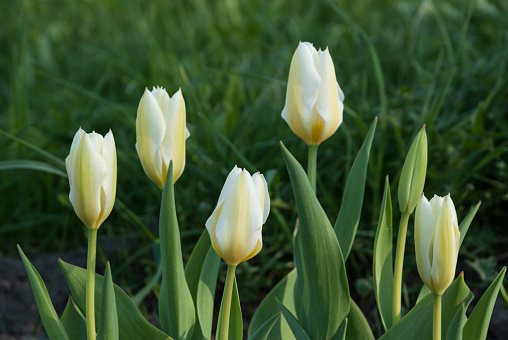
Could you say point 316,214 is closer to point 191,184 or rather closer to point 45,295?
point 45,295

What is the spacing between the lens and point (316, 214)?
1.01m

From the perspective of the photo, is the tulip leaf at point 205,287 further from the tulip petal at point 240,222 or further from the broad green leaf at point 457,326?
the broad green leaf at point 457,326

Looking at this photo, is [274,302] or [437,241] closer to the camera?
[437,241]

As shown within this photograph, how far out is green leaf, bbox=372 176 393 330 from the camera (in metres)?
1.09

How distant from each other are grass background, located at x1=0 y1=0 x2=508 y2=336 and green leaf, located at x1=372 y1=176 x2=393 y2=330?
55cm

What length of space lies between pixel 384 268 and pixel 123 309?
450 millimetres

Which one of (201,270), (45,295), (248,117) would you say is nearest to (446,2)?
(248,117)

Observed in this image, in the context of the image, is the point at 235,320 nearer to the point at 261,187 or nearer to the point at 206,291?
the point at 206,291

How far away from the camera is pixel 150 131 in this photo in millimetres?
1038

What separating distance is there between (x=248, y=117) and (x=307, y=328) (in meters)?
1.32

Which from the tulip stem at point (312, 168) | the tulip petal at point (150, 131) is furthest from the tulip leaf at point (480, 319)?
the tulip petal at point (150, 131)

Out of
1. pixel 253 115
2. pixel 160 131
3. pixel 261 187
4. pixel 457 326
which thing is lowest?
pixel 457 326

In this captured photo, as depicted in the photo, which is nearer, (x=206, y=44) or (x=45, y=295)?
(x=45, y=295)

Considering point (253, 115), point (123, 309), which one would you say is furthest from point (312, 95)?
point (253, 115)
